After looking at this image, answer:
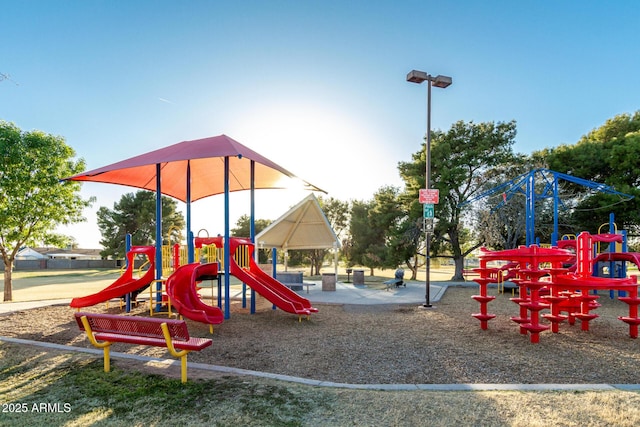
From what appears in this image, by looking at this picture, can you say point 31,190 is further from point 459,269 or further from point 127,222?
point 127,222

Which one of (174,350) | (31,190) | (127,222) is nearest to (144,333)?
(174,350)

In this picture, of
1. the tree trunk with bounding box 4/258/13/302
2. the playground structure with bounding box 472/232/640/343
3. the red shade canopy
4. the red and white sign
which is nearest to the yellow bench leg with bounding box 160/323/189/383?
the red shade canopy

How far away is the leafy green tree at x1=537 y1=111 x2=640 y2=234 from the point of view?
21156 millimetres

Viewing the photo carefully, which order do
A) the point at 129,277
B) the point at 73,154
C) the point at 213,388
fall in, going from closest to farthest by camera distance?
the point at 213,388 < the point at 129,277 < the point at 73,154

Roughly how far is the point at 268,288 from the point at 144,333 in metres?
4.82

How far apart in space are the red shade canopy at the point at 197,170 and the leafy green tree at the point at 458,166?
46.8 feet

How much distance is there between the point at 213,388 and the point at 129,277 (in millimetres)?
7330

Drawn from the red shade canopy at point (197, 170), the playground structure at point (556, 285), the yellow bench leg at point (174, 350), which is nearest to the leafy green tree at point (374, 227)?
the red shade canopy at point (197, 170)

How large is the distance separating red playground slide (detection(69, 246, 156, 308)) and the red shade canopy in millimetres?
2283

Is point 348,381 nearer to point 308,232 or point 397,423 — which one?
point 397,423

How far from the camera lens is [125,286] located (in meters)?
10.3

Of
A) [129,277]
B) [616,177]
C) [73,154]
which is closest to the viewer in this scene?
[129,277]

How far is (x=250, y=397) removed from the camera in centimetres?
430

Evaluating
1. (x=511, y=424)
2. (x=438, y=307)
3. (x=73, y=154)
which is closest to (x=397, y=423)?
(x=511, y=424)
